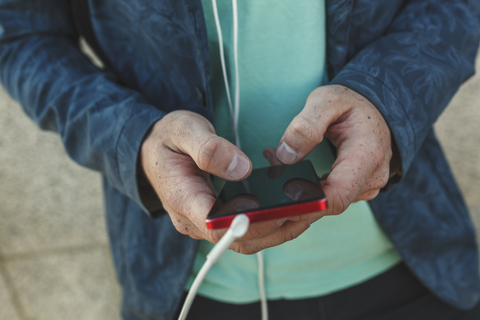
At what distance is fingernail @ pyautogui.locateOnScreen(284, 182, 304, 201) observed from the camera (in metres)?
0.40

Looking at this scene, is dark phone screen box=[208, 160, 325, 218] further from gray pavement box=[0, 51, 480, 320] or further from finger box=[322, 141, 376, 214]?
gray pavement box=[0, 51, 480, 320]

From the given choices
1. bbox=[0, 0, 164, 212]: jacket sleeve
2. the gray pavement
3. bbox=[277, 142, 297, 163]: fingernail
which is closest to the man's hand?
bbox=[277, 142, 297, 163]: fingernail

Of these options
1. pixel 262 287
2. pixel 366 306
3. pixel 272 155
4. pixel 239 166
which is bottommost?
pixel 366 306

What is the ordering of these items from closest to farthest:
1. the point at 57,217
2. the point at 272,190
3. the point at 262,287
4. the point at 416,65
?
1. the point at 272,190
2. the point at 416,65
3. the point at 262,287
4. the point at 57,217

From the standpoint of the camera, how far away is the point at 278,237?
441 mm

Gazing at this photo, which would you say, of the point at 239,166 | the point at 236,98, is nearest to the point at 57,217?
the point at 236,98

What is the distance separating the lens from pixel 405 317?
0.79m

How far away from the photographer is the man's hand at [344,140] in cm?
42

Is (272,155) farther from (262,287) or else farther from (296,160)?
(262,287)

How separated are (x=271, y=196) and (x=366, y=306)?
54 cm

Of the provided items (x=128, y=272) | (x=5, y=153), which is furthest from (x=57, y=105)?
(x=5, y=153)

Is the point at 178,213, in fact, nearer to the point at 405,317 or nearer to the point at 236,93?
the point at 236,93

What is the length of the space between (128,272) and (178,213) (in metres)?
0.44

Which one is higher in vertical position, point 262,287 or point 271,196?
point 271,196
